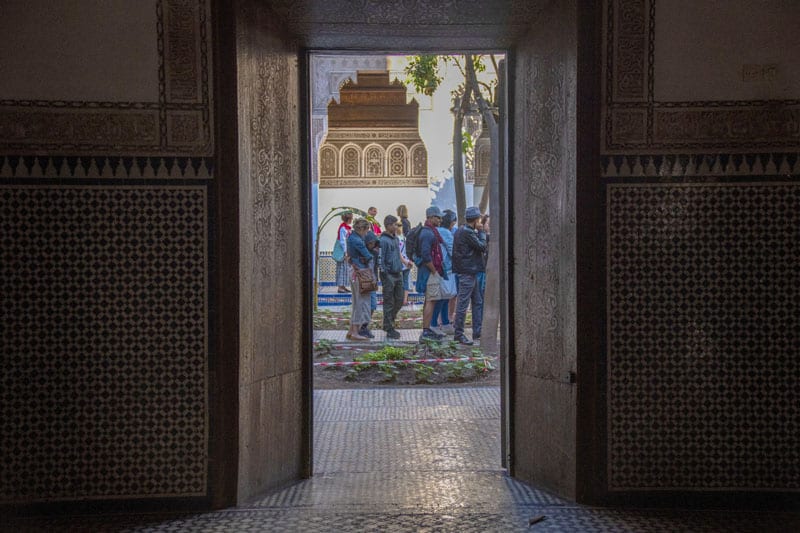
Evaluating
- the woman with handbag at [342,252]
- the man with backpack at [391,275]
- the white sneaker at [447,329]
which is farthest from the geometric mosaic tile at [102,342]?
the woman with handbag at [342,252]

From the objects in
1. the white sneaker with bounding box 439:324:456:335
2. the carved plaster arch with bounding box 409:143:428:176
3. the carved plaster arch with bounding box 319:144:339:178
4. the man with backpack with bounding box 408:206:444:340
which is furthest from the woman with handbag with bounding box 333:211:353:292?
the carved plaster arch with bounding box 409:143:428:176

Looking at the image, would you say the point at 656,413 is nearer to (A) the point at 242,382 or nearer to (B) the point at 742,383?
(B) the point at 742,383

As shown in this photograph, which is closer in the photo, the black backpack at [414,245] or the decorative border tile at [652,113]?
the decorative border tile at [652,113]

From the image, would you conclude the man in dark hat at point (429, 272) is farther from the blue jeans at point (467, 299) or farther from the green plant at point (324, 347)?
the green plant at point (324, 347)

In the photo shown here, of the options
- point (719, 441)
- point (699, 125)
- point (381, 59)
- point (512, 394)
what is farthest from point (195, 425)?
point (381, 59)

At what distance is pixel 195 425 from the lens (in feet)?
10.0

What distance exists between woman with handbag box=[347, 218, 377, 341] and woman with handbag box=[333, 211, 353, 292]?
1.94 meters

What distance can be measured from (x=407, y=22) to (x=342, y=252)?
30.8 feet

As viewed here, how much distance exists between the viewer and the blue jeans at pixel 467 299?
8094 mm

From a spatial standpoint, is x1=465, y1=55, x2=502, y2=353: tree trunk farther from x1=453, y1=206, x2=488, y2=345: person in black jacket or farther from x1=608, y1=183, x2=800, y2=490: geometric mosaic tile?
x1=608, y1=183, x2=800, y2=490: geometric mosaic tile

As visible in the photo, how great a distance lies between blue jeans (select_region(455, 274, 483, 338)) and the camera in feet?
26.6

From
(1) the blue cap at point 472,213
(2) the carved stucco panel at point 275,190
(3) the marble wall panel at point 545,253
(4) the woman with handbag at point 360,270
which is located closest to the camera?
(3) the marble wall panel at point 545,253

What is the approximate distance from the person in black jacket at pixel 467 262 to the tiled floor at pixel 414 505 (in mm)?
3484

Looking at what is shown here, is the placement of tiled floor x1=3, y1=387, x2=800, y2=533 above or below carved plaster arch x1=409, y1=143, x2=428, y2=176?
below
